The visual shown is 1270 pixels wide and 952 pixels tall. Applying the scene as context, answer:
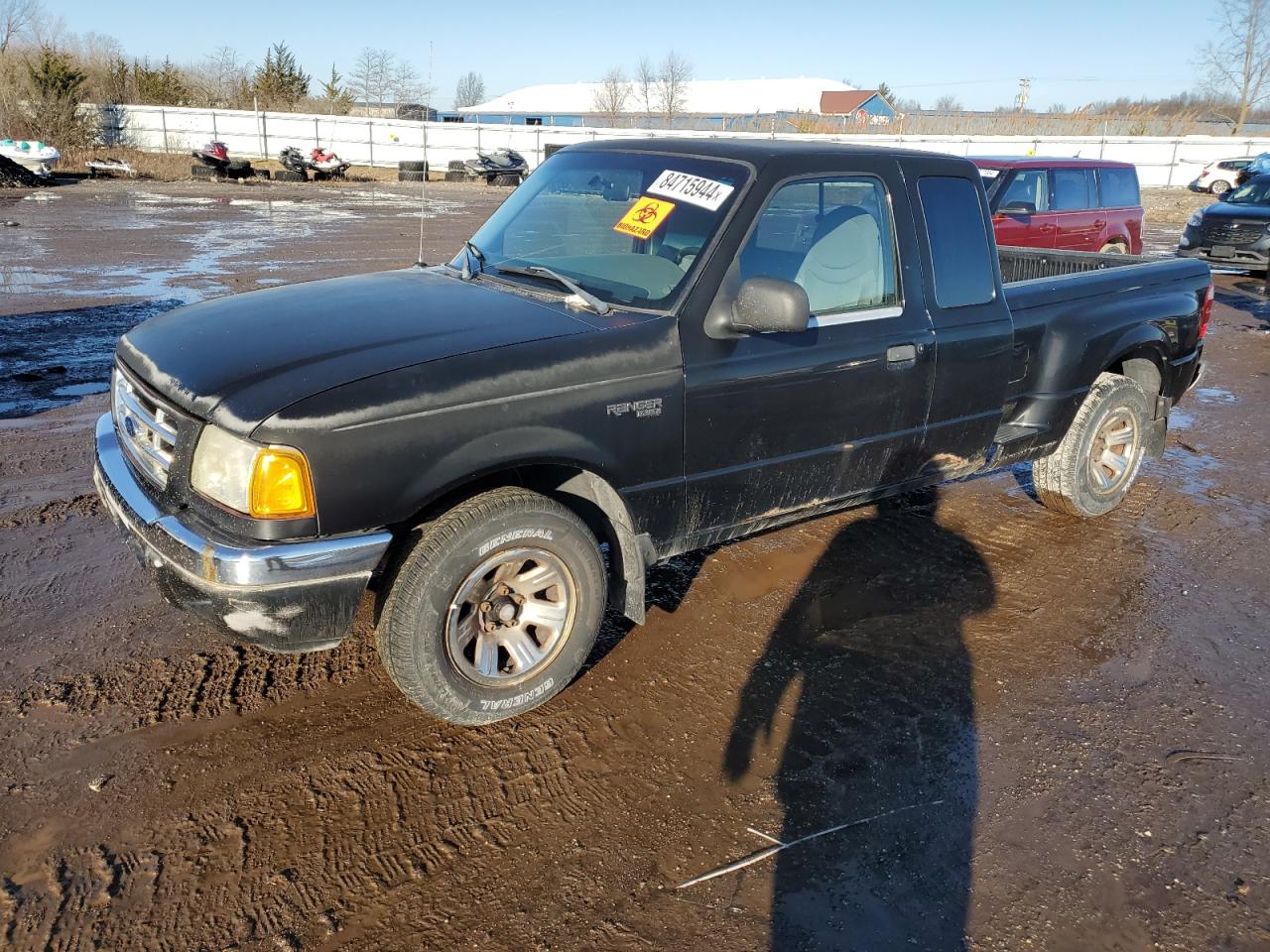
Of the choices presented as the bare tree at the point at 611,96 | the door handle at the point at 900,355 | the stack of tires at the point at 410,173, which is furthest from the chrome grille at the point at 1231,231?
the bare tree at the point at 611,96

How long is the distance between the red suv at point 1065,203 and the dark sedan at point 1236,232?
4.20 meters

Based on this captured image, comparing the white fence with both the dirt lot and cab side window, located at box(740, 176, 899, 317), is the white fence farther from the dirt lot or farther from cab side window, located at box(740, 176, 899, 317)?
the dirt lot

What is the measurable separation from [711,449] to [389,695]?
157 cm

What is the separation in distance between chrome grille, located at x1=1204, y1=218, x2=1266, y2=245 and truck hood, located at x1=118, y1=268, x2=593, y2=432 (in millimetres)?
16821

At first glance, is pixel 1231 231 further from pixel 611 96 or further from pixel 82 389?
pixel 611 96

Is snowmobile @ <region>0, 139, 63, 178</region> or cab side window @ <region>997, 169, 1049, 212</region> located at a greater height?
snowmobile @ <region>0, 139, 63, 178</region>

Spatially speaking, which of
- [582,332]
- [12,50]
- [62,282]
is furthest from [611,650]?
[12,50]

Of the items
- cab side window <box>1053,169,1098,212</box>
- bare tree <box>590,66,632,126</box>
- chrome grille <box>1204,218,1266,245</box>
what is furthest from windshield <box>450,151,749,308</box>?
bare tree <box>590,66,632,126</box>

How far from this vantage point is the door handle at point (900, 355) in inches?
157

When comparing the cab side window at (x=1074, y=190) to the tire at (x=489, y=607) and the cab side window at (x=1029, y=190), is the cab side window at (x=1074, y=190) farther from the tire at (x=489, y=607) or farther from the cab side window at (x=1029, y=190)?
the tire at (x=489, y=607)

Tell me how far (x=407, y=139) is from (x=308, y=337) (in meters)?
41.9

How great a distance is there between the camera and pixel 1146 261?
5602mm

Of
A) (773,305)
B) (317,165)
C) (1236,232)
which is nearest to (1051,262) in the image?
(773,305)

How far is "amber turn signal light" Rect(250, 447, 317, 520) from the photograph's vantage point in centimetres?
270
